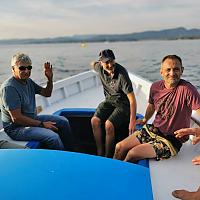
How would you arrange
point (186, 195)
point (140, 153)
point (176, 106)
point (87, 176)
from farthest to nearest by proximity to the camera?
1. point (176, 106)
2. point (140, 153)
3. point (186, 195)
4. point (87, 176)

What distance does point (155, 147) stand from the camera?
2.20m

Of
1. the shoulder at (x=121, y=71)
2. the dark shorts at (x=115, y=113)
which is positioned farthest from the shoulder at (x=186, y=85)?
the dark shorts at (x=115, y=113)

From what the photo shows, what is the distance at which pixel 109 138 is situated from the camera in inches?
114

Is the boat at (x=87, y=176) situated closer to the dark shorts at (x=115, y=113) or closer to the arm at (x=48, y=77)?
the dark shorts at (x=115, y=113)

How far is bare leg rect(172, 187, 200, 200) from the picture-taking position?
1625 millimetres

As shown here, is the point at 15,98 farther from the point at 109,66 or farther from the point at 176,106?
the point at 176,106

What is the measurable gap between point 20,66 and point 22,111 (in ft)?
1.43

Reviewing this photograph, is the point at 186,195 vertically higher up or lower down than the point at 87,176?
lower down

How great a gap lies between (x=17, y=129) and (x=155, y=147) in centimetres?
128

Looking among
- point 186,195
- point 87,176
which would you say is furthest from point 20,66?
point 186,195

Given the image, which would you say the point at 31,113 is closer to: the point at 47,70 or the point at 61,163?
the point at 47,70

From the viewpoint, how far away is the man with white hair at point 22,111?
256 cm

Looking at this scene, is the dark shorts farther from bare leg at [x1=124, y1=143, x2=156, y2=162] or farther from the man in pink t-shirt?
bare leg at [x1=124, y1=143, x2=156, y2=162]

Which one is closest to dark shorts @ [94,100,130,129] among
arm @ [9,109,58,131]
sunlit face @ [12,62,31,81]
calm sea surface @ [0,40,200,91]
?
arm @ [9,109,58,131]
